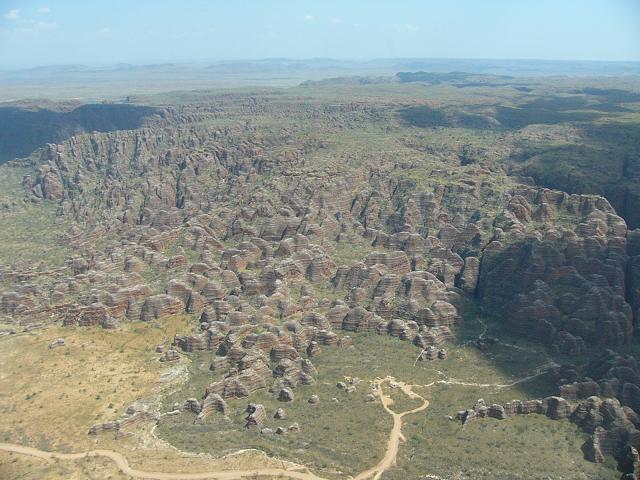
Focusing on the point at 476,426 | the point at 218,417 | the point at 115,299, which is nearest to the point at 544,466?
the point at 476,426

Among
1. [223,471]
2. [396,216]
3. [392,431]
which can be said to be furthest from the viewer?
[396,216]

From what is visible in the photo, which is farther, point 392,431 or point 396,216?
point 396,216

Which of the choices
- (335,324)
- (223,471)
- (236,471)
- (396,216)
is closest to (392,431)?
(236,471)

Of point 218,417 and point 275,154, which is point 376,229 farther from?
point 218,417

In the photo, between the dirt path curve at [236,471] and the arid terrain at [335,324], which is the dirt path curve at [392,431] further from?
the arid terrain at [335,324]

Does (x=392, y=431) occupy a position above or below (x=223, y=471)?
below

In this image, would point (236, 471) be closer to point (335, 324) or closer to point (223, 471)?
point (223, 471)
